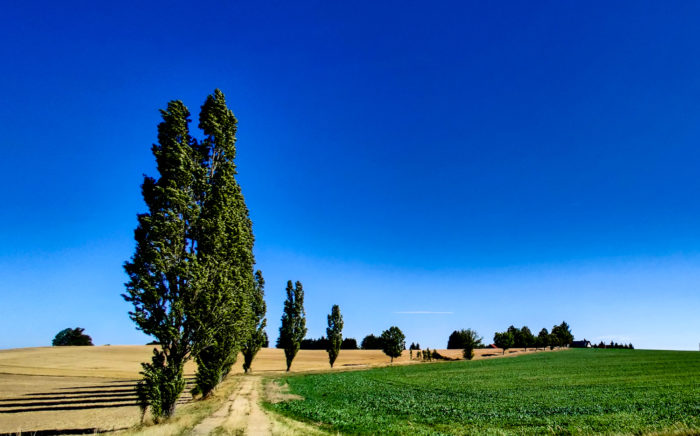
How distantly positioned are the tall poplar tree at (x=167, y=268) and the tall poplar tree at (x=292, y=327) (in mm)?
43818

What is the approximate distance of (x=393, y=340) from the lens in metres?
→ 87.9

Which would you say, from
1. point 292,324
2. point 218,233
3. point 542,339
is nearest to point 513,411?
point 218,233

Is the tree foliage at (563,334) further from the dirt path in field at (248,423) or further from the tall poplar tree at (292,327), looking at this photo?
the dirt path in field at (248,423)

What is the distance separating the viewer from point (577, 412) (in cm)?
2214

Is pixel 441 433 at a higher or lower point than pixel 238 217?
lower

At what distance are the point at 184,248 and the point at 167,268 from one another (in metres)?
1.89

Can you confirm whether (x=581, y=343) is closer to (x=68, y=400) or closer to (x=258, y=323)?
(x=258, y=323)

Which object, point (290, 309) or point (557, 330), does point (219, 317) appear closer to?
point (290, 309)

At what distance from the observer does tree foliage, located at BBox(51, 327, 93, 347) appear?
12763cm

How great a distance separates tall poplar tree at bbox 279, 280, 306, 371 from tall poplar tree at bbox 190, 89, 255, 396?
114 feet

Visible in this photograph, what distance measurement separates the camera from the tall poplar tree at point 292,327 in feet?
209

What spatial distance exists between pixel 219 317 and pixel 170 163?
35.5ft

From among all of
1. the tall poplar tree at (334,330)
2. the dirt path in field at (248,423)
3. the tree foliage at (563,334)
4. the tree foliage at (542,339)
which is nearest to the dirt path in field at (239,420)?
the dirt path in field at (248,423)

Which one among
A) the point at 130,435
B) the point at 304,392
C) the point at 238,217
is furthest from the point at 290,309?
the point at 130,435
